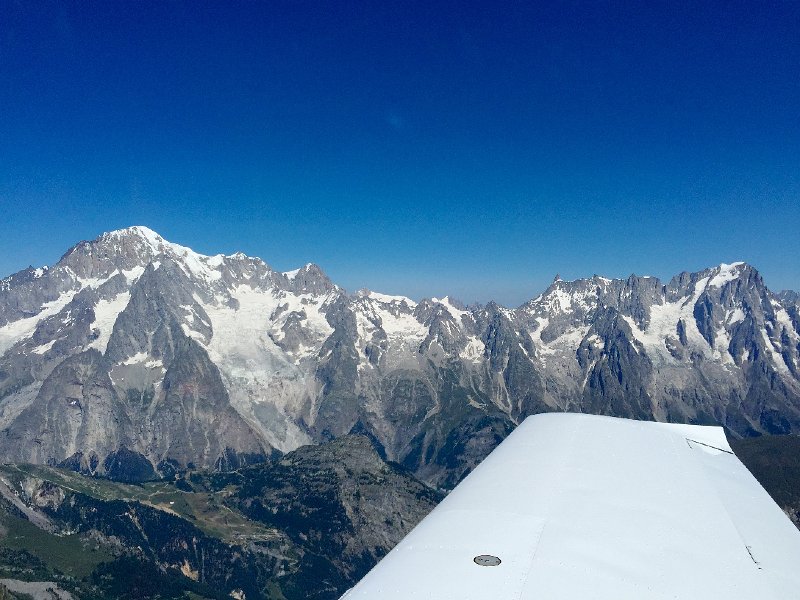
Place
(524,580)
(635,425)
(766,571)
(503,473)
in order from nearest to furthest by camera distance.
Answer: (524,580) < (766,571) < (503,473) < (635,425)

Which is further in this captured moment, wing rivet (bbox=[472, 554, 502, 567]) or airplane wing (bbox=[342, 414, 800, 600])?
wing rivet (bbox=[472, 554, 502, 567])

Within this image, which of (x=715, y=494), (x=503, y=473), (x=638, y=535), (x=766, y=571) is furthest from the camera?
(x=503, y=473)

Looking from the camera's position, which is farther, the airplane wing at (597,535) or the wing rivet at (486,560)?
the wing rivet at (486,560)

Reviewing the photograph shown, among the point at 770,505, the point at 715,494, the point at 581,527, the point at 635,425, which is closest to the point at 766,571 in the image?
the point at 581,527

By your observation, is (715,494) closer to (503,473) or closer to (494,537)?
(503,473)
